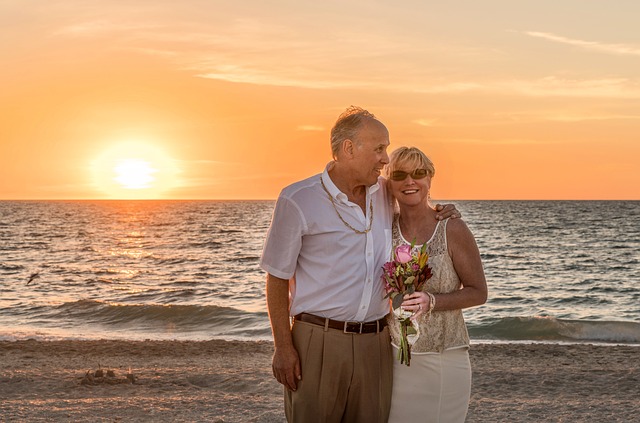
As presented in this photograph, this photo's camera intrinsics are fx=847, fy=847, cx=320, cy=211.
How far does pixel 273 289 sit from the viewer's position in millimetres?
4383

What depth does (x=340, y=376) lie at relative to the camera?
435 centimetres

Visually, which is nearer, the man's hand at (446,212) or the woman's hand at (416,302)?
the woman's hand at (416,302)

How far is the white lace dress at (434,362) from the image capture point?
4.44m

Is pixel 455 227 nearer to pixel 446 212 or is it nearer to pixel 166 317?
pixel 446 212

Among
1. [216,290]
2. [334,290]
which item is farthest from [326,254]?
[216,290]

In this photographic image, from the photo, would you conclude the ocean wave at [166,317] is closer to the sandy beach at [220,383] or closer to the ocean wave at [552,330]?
the sandy beach at [220,383]

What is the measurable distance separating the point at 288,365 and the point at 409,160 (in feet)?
4.04

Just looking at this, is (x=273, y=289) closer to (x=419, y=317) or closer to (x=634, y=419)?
(x=419, y=317)

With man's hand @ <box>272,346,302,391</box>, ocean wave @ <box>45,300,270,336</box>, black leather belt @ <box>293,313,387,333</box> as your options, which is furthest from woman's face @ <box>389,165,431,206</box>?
ocean wave @ <box>45,300,270,336</box>

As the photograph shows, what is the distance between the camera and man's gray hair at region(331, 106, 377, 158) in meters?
4.40

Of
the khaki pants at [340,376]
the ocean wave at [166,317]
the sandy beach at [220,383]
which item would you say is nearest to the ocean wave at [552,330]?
the sandy beach at [220,383]

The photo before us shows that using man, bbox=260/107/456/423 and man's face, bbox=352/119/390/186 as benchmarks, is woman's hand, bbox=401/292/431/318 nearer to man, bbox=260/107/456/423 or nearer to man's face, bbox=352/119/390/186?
man, bbox=260/107/456/423

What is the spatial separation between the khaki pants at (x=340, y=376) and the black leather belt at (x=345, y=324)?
21mm

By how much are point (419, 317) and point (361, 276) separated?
373 millimetres
